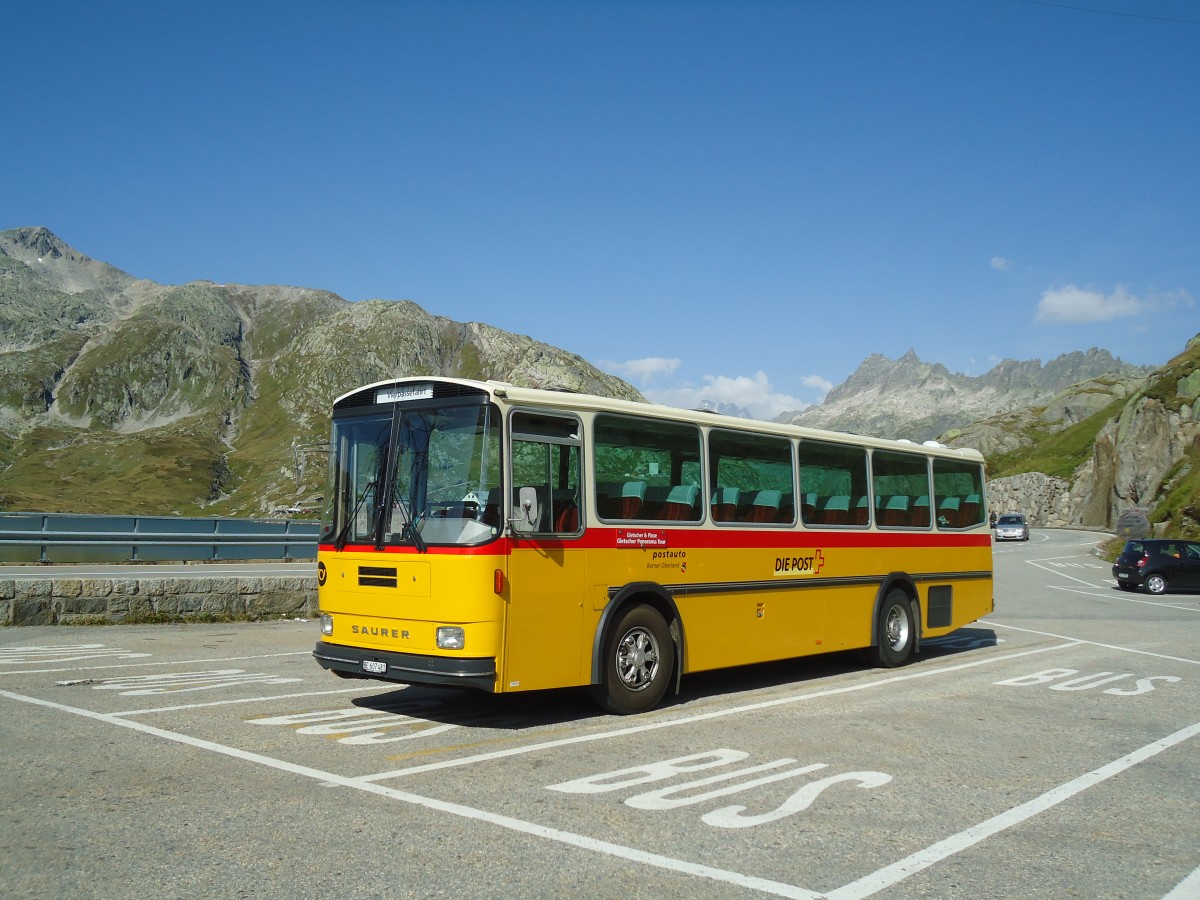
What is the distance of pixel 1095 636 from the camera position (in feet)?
55.0

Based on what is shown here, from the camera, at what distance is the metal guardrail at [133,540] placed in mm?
24594

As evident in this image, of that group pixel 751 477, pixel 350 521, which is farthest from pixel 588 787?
pixel 751 477

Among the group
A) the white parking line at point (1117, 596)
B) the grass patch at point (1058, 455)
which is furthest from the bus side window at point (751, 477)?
the grass patch at point (1058, 455)

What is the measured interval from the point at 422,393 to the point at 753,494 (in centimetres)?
394

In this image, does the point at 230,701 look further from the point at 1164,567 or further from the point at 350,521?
the point at 1164,567

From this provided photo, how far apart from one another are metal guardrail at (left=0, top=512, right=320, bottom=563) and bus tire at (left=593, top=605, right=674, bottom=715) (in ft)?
63.1

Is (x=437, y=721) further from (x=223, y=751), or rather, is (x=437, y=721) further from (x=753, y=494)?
(x=753, y=494)

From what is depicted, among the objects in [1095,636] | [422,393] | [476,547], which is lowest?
[1095,636]

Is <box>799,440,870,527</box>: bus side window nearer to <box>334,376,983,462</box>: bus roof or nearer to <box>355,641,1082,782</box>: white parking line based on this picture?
<box>334,376,983,462</box>: bus roof

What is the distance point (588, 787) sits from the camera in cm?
652

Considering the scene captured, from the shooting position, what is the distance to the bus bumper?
8031mm

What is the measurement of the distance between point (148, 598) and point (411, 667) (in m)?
9.04

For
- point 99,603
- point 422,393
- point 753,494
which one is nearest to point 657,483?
point 753,494

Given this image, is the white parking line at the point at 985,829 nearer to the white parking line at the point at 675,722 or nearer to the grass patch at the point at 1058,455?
the white parking line at the point at 675,722
